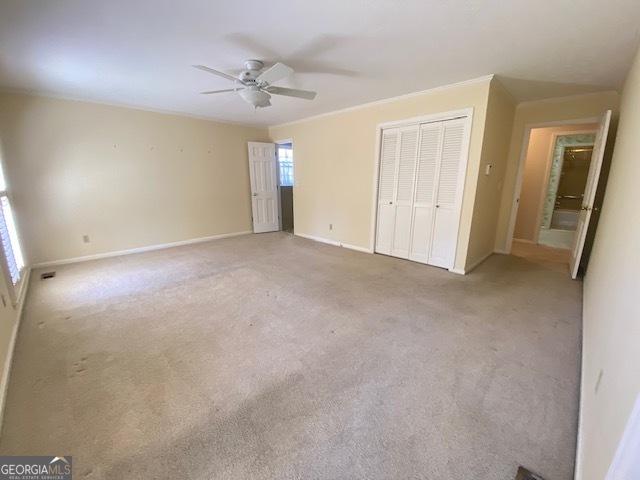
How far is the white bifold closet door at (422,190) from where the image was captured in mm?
3402

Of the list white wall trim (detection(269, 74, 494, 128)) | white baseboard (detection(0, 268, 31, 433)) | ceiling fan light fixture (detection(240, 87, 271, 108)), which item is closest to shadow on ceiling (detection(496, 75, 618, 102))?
white wall trim (detection(269, 74, 494, 128))

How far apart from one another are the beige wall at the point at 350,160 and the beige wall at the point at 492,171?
0.13 metres

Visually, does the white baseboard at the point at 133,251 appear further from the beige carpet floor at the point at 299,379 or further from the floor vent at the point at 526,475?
the floor vent at the point at 526,475

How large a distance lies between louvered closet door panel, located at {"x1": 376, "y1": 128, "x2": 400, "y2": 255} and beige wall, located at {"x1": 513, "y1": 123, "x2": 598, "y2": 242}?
2.87 m

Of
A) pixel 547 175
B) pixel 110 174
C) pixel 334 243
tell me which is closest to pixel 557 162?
pixel 547 175

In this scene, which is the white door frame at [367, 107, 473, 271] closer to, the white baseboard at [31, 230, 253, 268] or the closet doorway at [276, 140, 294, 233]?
the closet doorway at [276, 140, 294, 233]

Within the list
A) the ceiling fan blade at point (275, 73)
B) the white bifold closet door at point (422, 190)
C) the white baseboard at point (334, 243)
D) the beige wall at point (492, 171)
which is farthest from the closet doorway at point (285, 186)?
the beige wall at point (492, 171)

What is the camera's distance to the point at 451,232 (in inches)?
139

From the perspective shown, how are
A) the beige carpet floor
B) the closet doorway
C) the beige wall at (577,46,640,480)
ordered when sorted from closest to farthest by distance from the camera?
the beige wall at (577,46,640,480) < the beige carpet floor < the closet doorway

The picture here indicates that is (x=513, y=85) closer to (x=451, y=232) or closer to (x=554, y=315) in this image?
(x=451, y=232)

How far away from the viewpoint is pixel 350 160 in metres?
4.50

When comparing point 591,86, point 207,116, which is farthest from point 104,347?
point 591,86

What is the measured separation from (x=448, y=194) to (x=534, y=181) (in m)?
3.16

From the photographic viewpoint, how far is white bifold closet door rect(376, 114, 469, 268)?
3.40 metres
